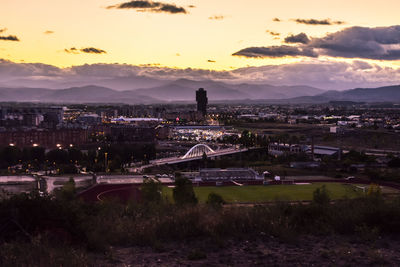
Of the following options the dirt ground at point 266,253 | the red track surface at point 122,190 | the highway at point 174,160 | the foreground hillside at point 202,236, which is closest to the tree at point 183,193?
the red track surface at point 122,190

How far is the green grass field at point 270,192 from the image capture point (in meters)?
32.4

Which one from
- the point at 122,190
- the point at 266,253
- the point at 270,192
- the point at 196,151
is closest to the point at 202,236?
the point at 266,253

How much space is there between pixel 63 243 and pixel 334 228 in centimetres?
600

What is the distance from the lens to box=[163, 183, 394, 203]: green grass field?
106 feet

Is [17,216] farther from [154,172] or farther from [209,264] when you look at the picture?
[154,172]

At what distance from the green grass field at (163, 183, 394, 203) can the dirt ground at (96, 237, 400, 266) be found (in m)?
22.4

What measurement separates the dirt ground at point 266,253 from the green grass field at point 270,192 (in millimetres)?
22361

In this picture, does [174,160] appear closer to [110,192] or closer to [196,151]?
[196,151]

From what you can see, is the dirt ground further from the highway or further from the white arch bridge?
the white arch bridge

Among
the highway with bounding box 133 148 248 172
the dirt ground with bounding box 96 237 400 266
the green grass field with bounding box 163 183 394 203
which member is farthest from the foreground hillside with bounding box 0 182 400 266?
the highway with bounding box 133 148 248 172

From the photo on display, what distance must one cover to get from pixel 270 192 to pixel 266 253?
28.0m

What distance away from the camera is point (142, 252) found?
27.7 ft

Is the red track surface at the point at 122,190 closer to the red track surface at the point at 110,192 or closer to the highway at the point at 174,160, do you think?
the red track surface at the point at 110,192

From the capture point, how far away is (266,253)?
8.26 meters
